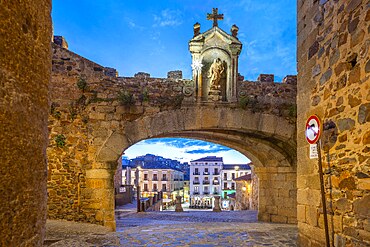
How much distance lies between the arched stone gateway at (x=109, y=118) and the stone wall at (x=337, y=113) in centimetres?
298

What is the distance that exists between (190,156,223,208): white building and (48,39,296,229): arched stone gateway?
50804 mm

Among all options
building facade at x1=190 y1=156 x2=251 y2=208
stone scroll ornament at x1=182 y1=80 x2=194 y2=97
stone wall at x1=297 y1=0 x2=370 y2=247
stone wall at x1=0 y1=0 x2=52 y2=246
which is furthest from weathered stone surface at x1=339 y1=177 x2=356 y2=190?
building facade at x1=190 y1=156 x2=251 y2=208

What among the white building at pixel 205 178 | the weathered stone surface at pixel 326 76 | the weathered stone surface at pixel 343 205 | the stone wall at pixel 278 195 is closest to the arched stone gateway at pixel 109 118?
the stone wall at pixel 278 195

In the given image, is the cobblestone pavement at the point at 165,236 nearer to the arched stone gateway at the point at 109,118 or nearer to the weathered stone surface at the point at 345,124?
the arched stone gateway at the point at 109,118

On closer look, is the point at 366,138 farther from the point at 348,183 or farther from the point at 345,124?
the point at 348,183

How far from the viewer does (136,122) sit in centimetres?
729

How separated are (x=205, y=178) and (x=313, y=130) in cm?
5514

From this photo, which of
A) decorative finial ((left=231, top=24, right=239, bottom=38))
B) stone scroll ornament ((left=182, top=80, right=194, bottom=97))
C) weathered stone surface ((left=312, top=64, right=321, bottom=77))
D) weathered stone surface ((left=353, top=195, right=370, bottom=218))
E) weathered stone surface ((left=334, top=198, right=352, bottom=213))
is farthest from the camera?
decorative finial ((left=231, top=24, right=239, bottom=38))

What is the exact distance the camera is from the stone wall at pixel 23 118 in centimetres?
149

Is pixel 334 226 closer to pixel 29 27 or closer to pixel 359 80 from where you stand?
pixel 359 80

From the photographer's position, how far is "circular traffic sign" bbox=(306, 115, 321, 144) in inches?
150

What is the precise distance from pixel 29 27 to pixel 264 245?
196 inches

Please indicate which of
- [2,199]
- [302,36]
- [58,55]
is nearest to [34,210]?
[2,199]

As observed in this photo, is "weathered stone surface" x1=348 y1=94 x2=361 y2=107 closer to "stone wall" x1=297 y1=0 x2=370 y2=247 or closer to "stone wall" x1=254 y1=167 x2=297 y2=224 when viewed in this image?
"stone wall" x1=297 y1=0 x2=370 y2=247
